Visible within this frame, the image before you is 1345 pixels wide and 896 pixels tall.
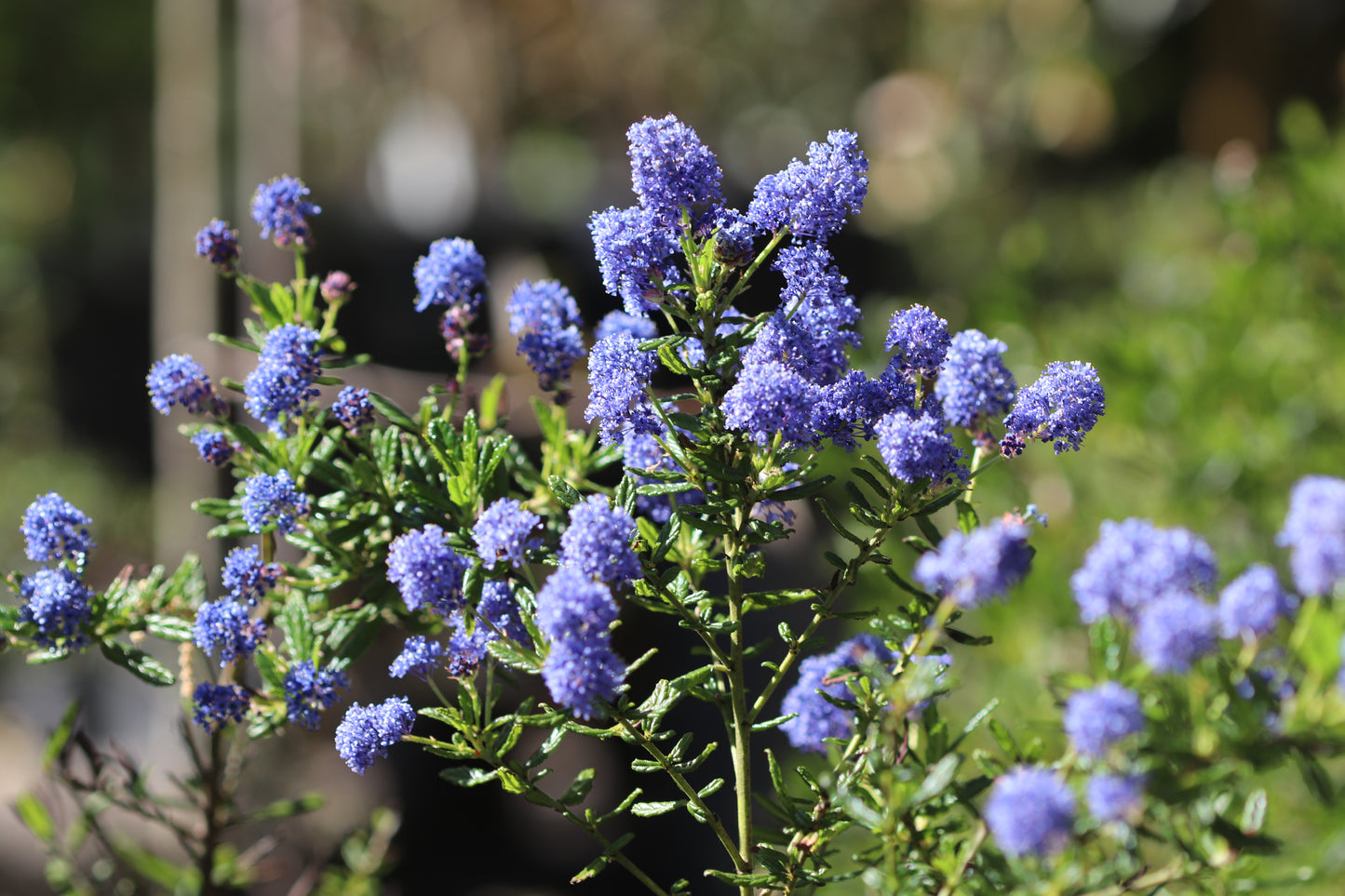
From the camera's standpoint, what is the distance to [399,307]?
3.73 meters

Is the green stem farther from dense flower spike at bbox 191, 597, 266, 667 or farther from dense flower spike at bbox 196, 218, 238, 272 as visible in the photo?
dense flower spike at bbox 196, 218, 238, 272

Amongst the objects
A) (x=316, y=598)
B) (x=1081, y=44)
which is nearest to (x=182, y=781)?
(x=316, y=598)

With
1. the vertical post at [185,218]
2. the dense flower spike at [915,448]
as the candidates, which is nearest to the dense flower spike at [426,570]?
the dense flower spike at [915,448]

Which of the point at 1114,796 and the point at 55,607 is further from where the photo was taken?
the point at 55,607

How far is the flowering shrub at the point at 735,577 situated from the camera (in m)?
0.58

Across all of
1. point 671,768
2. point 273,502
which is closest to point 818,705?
point 671,768

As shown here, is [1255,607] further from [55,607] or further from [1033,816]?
[55,607]

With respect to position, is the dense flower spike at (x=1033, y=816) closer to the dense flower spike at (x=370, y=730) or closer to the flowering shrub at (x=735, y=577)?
the flowering shrub at (x=735, y=577)

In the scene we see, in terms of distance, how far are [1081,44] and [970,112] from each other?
0.97m

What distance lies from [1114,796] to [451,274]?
2.34 feet

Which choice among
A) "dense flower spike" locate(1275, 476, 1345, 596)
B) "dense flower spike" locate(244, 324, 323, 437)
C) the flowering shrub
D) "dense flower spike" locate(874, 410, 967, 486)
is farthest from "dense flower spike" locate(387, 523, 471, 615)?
"dense flower spike" locate(1275, 476, 1345, 596)

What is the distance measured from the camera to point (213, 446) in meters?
0.94

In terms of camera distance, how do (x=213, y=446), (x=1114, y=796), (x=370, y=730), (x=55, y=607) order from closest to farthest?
(x=1114, y=796), (x=370, y=730), (x=55, y=607), (x=213, y=446)

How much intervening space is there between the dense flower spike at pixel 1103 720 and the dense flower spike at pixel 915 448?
0.68 ft
